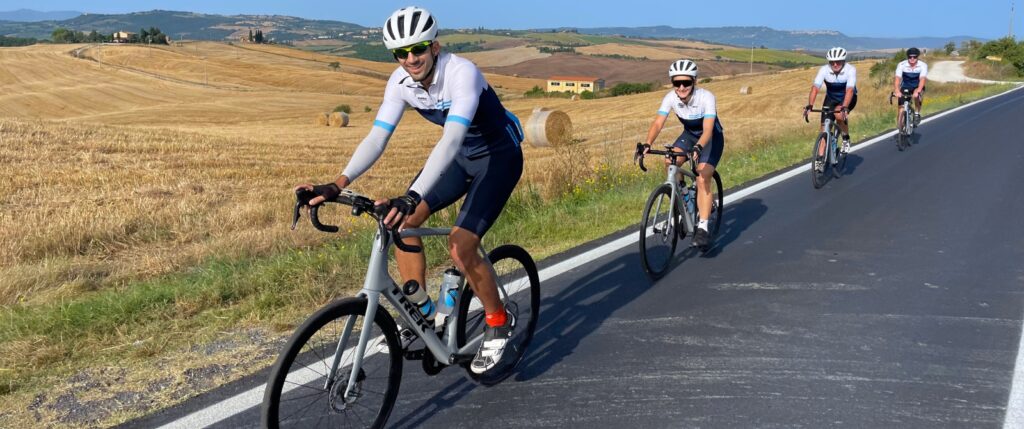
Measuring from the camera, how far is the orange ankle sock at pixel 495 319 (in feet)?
14.1

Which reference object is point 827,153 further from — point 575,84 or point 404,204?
point 575,84

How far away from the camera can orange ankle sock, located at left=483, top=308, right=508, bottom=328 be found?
430 cm

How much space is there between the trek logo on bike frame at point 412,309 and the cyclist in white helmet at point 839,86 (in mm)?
8926

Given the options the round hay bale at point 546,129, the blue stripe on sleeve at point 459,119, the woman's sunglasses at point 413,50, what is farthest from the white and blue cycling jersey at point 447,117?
the round hay bale at point 546,129

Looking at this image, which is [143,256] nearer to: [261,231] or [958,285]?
[261,231]

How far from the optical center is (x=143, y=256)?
308 inches

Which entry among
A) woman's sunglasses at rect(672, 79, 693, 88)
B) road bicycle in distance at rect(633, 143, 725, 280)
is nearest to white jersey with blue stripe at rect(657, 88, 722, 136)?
woman's sunglasses at rect(672, 79, 693, 88)

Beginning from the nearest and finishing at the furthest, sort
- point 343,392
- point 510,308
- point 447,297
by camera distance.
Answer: point 343,392, point 447,297, point 510,308

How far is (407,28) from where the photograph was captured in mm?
3691

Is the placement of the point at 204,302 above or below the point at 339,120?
above

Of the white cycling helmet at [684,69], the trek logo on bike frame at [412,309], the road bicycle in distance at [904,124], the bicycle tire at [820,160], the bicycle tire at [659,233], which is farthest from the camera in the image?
the road bicycle in distance at [904,124]

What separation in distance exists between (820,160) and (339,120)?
30.1 m

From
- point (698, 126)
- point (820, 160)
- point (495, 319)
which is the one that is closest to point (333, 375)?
point (495, 319)

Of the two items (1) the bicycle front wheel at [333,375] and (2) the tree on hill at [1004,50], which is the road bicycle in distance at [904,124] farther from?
(2) the tree on hill at [1004,50]
